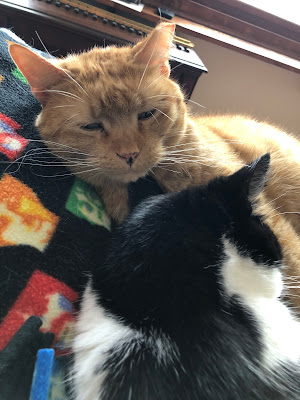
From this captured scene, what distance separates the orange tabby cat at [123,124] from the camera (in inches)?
31.8

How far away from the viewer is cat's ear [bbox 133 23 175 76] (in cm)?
86

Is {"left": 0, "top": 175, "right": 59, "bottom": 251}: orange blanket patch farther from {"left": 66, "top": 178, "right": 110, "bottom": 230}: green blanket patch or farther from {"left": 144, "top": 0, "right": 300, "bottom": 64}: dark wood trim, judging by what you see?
{"left": 144, "top": 0, "right": 300, "bottom": 64}: dark wood trim

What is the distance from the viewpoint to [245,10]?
6.63 feet

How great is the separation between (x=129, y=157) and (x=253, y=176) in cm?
29

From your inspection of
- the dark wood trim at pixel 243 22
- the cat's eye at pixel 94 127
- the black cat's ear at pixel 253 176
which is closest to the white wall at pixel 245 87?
the dark wood trim at pixel 243 22

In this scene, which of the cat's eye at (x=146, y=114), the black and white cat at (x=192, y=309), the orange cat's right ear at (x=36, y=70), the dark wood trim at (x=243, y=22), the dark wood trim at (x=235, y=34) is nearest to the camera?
the black and white cat at (x=192, y=309)

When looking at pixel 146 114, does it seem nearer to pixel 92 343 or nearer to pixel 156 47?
pixel 156 47

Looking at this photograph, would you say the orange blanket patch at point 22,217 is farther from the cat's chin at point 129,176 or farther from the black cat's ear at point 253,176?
the black cat's ear at point 253,176

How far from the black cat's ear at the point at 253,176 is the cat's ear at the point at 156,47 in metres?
0.42

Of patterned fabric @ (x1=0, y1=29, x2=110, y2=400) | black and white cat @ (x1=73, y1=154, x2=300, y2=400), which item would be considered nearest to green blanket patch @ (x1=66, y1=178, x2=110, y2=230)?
patterned fabric @ (x1=0, y1=29, x2=110, y2=400)

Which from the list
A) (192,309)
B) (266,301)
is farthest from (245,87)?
(192,309)

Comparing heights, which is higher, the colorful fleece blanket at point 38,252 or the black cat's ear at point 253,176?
the black cat's ear at point 253,176

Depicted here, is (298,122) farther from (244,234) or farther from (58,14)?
(244,234)

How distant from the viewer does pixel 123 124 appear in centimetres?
83
